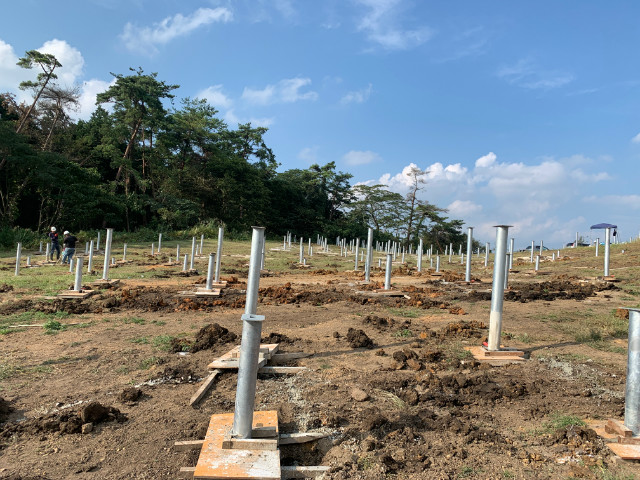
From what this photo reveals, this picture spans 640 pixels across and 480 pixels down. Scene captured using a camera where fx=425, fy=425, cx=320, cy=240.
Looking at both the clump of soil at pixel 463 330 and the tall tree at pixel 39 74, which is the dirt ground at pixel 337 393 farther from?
the tall tree at pixel 39 74

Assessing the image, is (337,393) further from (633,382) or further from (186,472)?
(633,382)

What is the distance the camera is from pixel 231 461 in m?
2.65

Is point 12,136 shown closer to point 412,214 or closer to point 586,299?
point 586,299

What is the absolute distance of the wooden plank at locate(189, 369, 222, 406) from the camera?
12.5 feet

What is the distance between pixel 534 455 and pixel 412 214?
44.1m

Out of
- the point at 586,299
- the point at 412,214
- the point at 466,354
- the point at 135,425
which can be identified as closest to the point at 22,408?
the point at 135,425

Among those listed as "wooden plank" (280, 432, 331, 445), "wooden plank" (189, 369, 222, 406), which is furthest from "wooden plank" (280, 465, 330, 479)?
"wooden plank" (189, 369, 222, 406)

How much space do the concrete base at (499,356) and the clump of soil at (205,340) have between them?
3.21 m

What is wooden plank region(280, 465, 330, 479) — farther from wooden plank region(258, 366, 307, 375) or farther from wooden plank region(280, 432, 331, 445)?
wooden plank region(258, 366, 307, 375)

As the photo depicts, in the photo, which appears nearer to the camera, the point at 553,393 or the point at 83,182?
the point at 553,393

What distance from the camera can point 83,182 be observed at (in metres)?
28.1

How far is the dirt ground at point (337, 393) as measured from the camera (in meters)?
2.90

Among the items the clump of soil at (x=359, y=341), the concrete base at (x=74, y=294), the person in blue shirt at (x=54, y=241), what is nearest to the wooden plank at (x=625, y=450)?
the clump of soil at (x=359, y=341)

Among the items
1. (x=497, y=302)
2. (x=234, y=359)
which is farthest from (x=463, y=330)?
(x=234, y=359)
